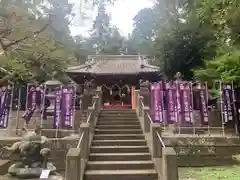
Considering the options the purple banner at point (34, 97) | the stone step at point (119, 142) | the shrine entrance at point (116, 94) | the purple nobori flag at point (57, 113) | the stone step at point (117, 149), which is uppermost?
the shrine entrance at point (116, 94)

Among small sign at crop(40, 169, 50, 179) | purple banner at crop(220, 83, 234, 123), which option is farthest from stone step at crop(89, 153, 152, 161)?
purple banner at crop(220, 83, 234, 123)

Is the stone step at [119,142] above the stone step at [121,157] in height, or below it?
above

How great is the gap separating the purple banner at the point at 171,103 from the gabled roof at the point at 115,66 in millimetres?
9091

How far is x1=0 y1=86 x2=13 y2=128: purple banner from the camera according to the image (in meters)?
11.3

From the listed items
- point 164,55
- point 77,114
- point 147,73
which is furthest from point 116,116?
point 147,73

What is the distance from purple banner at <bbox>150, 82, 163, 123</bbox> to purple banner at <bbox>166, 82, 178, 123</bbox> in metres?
0.36

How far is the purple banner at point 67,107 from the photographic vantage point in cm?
1108

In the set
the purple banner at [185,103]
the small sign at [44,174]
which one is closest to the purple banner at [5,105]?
the small sign at [44,174]

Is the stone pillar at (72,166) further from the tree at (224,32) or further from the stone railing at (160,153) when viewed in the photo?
the tree at (224,32)

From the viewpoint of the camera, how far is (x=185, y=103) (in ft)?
36.5

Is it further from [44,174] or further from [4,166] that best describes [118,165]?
[4,166]

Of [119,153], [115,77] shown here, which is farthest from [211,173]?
[115,77]

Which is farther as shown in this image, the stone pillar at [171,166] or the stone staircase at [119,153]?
the stone staircase at [119,153]

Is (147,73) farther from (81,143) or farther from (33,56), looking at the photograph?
(81,143)
